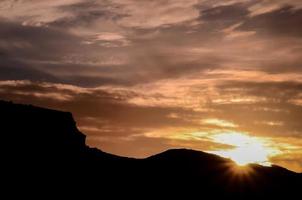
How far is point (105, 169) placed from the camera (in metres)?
105

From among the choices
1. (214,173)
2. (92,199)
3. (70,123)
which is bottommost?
(92,199)

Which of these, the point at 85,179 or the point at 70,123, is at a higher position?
the point at 70,123

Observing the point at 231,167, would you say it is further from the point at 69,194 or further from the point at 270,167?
the point at 69,194

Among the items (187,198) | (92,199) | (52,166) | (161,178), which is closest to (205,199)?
(187,198)

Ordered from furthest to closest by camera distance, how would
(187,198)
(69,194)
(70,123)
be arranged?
(70,123)
(187,198)
(69,194)

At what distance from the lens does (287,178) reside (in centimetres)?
12069

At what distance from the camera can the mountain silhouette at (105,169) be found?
9488 centimetres

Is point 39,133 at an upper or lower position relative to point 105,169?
upper

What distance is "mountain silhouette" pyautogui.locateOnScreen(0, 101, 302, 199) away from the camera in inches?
3735

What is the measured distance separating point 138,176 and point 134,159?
7.27 meters

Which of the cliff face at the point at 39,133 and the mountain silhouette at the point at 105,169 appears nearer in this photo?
the mountain silhouette at the point at 105,169

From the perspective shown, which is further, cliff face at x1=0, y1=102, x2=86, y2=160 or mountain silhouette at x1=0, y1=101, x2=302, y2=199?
cliff face at x1=0, y1=102, x2=86, y2=160

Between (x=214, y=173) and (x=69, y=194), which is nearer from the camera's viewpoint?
(x=69, y=194)

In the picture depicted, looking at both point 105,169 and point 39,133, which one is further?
point 105,169
